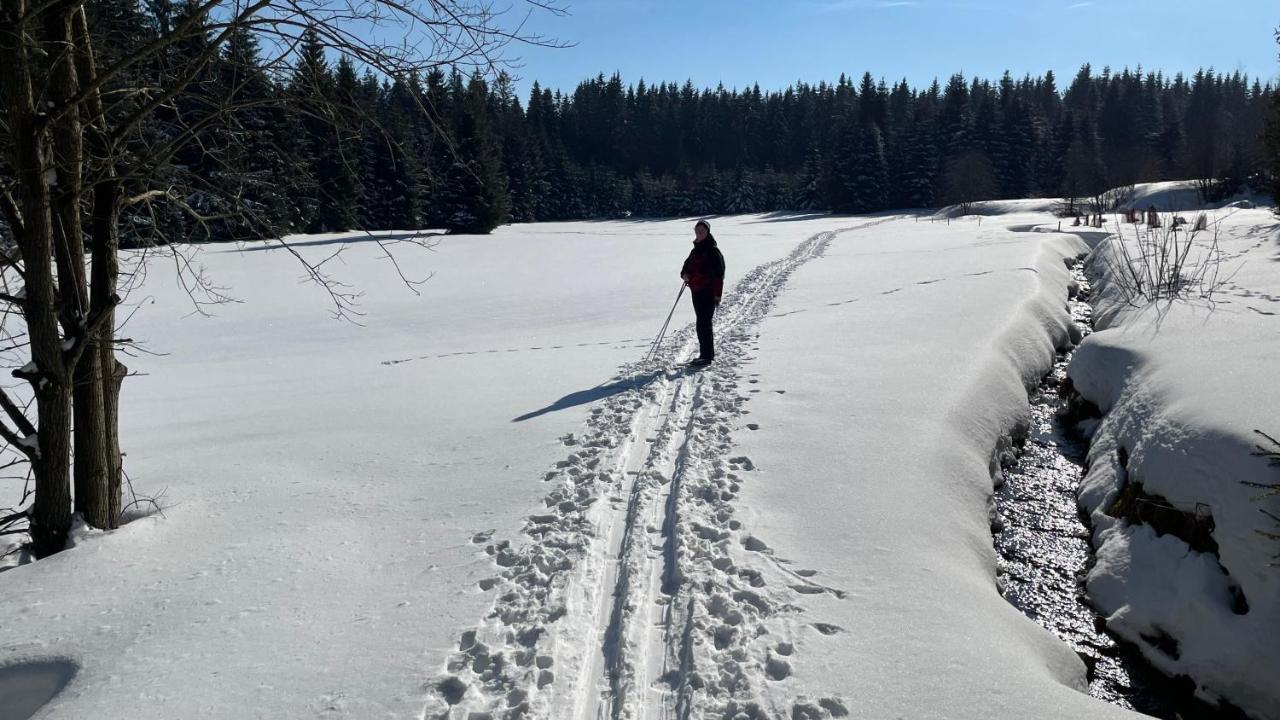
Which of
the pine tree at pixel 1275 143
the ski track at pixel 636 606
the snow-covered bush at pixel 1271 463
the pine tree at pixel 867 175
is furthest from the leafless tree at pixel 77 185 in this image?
the pine tree at pixel 867 175

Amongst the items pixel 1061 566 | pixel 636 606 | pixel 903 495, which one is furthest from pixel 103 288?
pixel 1061 566

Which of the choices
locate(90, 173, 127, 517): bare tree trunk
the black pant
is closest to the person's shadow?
the black pant

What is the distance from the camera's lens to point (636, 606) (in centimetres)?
391

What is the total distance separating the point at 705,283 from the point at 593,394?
2168 mm

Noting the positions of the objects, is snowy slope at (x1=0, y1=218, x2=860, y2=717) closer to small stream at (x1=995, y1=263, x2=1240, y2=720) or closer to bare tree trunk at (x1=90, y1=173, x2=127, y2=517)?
bare tree trunk at (x1=90, y1=173, x2=127, y2=517)

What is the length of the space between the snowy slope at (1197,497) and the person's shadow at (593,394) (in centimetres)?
441

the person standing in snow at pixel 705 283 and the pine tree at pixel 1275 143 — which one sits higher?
the pine tree at pixel 1275 143

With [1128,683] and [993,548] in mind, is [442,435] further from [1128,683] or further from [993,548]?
[1128,683]

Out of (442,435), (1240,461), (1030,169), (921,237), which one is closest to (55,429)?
(442,435)

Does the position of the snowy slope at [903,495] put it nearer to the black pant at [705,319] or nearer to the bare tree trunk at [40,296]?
the black pant at [705,319]

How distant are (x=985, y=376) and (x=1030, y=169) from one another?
6206cm

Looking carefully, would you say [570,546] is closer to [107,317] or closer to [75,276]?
[107,317]

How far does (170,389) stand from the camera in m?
9.59

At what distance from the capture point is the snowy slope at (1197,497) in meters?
4.00
